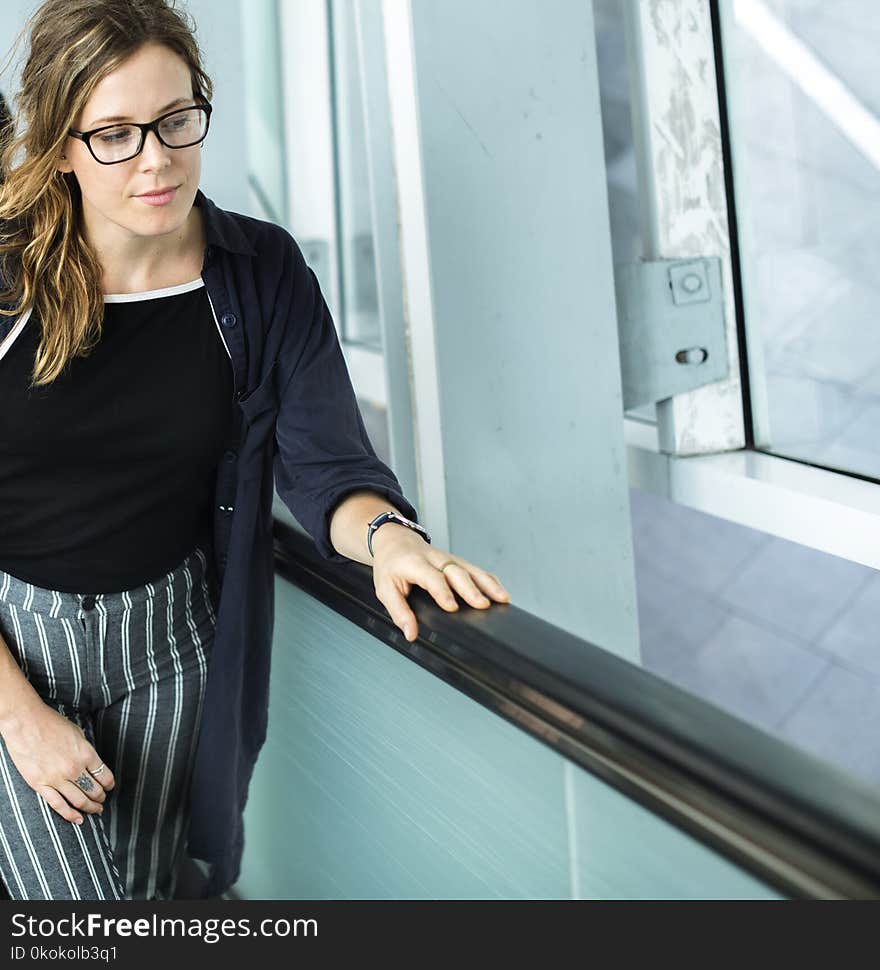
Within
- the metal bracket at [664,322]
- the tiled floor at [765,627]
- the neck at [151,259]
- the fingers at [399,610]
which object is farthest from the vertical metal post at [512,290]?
the tiled floor at [765,627]

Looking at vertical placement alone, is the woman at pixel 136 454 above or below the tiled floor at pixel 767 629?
above

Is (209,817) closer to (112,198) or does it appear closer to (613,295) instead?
(112,198)

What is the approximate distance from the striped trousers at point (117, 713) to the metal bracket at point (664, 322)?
55.1 inches

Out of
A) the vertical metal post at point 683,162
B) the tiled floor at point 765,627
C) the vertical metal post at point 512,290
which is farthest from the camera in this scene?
the tiled floor at point 765,627

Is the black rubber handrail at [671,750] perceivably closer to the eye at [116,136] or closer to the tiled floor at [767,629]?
the eye at [116,136]

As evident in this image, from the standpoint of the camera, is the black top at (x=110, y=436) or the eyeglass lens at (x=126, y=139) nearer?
the eyeglass lens at (x=126, y=139)

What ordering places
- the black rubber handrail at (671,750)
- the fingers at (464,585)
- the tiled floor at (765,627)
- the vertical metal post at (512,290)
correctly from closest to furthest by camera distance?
the black rubber handrail at (671,750) < the fingers at (464,585) < the vertical metal post at (512,290) < the tiled floor at (765,627)

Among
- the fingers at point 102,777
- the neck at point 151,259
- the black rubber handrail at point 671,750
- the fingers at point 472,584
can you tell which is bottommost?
the fingers at point 102,777

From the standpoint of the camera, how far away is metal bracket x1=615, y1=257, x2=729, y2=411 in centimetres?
284

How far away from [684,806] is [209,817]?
1.15 metres

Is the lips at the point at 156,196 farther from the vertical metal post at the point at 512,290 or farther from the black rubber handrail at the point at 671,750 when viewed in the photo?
the vertical metal post at the point at 512,290

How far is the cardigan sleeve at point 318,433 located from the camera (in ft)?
5.49

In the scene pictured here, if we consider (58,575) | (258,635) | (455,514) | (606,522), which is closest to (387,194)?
(455,514)

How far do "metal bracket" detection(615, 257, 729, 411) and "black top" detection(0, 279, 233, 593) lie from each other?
4.75 ft
